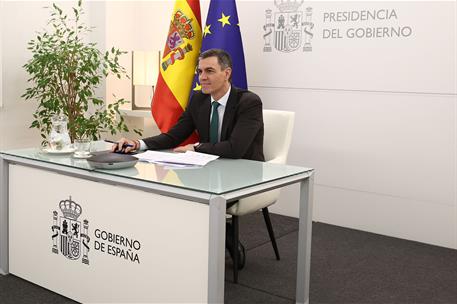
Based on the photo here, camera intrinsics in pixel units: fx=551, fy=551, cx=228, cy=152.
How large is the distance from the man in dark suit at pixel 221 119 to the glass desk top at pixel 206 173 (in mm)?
172

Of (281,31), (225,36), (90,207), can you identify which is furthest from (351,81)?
(90,207)

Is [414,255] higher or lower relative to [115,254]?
lower

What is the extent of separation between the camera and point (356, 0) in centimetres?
412

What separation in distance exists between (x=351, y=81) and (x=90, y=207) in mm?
2373

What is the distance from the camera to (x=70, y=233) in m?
2.75

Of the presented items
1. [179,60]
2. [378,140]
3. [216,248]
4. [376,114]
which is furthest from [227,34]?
[216,248]

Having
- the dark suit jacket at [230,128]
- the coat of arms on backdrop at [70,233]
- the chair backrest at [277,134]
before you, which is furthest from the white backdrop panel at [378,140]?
the coat of arms on backdrop at [70,233]

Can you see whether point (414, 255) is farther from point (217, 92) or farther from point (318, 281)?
point (217, 92)

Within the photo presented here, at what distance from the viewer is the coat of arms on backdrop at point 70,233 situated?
270 centimetres

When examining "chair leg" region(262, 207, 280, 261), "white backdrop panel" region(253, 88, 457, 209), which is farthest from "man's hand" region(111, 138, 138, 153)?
"white backdrop panel" region(253, 88, 457, 209)

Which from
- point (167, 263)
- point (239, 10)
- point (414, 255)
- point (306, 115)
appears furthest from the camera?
point (239, 10)

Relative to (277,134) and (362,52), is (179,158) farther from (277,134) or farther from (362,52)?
(362,52)

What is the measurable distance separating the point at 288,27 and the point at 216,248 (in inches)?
109

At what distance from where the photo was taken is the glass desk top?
228cm
